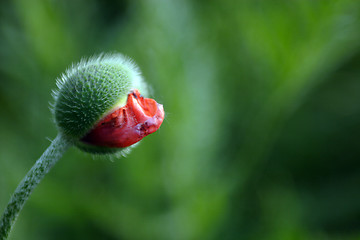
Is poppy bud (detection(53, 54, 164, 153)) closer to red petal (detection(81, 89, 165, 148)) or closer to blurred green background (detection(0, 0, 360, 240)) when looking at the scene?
red petal (detection(81, 89, 165, 148))

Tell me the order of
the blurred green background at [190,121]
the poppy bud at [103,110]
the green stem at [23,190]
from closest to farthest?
the green stem at [23,190] → the poppy bud at [103,110] → the blurred green background at [190,121]

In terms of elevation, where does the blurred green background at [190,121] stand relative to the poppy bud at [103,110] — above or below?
above

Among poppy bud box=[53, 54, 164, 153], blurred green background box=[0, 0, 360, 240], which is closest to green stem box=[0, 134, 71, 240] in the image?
poppy bud box=[53, 54, 164, 153]

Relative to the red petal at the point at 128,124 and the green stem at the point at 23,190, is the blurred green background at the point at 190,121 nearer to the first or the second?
the red petal at the point at 128,124

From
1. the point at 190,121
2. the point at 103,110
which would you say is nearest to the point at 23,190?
the point at 103,110

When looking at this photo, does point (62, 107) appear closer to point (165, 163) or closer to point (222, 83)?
point (165, 163)

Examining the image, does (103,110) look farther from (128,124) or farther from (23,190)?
(23,190)

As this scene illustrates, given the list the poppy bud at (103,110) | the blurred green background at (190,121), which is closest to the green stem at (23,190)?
the poppy bud at (103,110)
